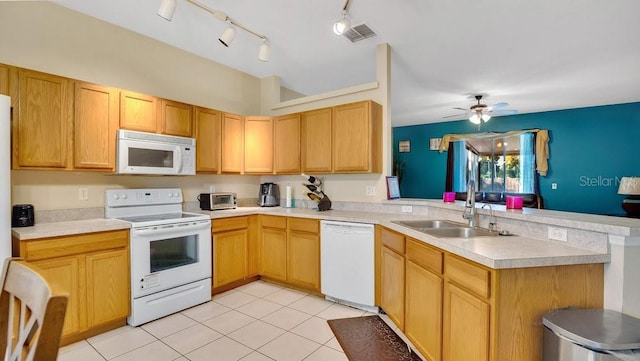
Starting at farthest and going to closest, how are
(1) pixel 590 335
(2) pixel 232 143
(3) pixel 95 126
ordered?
(2) pixel 232 143 < (3) pixel 95 126 < (1) pixel 590 335

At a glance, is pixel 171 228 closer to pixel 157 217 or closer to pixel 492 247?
pixel 157 217

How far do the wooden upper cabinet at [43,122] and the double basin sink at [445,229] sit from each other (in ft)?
9.37

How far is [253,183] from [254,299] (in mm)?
1761

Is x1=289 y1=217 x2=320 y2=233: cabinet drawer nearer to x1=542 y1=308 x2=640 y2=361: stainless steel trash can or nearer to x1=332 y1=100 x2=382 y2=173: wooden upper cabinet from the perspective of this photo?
x1=332 y1=100 x2=382 y2=173: wooden upper cabinet

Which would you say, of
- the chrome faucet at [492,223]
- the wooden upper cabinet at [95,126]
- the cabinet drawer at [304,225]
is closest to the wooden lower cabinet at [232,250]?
the cabinet drawer at [304,225]

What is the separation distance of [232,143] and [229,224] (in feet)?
3.54

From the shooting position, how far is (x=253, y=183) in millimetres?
4355

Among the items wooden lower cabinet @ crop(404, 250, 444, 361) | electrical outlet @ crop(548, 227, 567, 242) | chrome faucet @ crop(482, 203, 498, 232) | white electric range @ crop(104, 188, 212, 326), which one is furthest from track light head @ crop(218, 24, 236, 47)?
electrical outlet @ crop(548, 227, 567, 242)

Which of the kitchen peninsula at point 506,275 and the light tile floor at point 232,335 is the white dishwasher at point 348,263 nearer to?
the light tile floor at point 232,335

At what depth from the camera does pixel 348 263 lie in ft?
9.55

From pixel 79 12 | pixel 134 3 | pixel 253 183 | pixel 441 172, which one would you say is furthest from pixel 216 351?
pixel 441 172

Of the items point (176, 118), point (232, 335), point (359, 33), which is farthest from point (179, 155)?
point (359, 33)

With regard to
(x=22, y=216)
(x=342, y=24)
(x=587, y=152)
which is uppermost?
(x=342, y=24)

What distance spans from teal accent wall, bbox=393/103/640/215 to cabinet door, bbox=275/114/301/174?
5.64 meters
